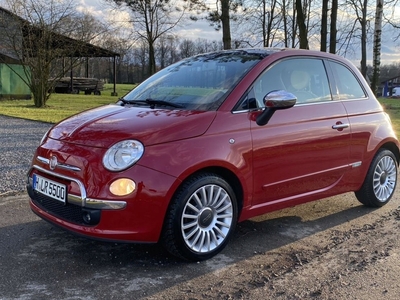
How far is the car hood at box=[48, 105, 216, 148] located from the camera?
3320mm

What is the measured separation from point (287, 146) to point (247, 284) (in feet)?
4.48

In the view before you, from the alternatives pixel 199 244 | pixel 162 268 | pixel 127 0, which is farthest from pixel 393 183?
pixel 127 0

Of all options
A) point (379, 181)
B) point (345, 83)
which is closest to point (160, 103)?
point (345, 83)

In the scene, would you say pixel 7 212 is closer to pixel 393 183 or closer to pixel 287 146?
pixel 287 146

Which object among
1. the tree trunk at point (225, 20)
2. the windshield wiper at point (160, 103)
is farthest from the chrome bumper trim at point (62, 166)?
the tree trunk at point (225, 20)

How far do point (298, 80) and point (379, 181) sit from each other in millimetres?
1741

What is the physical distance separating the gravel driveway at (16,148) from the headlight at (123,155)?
2843mm

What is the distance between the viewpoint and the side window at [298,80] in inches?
160

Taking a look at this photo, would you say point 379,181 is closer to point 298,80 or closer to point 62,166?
point 298,80

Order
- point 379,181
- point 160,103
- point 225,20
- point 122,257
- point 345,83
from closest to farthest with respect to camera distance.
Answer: point 122,257 < point 160,103 < point 345,83 < point 379,181 < point 225,20

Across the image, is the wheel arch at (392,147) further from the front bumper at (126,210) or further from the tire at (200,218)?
the front bumper at (126,210)

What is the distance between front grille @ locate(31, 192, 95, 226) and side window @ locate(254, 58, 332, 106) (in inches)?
71.7

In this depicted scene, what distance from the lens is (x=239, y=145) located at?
12.0ft

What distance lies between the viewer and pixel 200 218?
356cm
